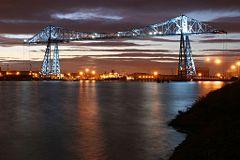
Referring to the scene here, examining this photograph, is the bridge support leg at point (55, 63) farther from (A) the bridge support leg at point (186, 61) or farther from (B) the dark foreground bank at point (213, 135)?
(B) the dark foreground bank at point (213, 135)

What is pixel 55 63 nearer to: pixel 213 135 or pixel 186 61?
pixel 186 61

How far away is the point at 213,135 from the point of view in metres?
12.7

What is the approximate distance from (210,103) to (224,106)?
275 cm

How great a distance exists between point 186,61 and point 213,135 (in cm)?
11838

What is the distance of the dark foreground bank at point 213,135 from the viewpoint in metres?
10.7

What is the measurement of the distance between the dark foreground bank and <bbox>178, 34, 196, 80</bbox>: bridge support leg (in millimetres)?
107264

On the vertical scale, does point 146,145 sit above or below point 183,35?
below

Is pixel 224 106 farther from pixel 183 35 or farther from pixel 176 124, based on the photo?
pixel 183 35

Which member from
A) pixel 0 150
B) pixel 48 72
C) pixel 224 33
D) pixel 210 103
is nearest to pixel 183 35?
pixel 224 33

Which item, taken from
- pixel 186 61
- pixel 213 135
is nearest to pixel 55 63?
pixel 186 61

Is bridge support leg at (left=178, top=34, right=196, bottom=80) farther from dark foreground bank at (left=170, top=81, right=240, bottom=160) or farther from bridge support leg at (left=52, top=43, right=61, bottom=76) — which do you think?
dark foreground bank at (left=170, top=81, right=240, bottom=160)

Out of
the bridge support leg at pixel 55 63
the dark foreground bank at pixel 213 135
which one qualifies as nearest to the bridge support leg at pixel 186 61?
the bridge support leg at pixel 55 63

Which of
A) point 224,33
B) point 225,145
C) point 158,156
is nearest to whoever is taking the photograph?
point 225,145

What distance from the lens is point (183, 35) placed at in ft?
430
